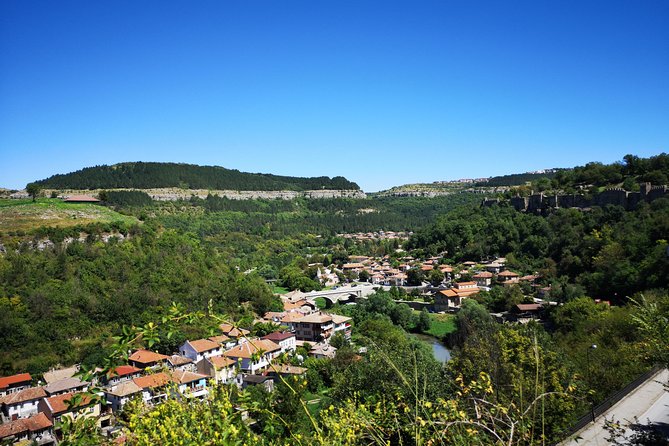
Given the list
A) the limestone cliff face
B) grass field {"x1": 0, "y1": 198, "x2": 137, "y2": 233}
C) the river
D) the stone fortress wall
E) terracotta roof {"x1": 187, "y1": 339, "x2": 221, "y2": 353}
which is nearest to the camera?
the river

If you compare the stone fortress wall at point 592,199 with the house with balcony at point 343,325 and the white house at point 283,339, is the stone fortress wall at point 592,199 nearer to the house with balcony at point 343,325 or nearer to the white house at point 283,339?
the house with balcony at point 343,325

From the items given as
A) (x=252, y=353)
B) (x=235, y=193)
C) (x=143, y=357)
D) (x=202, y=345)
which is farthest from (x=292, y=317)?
(x=235, y=193)

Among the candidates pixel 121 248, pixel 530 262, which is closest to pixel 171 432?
pixel 121 248

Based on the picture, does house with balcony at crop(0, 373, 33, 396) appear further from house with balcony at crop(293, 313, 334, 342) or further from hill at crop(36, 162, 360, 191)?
hill at crop(36, 162, 360, 191)

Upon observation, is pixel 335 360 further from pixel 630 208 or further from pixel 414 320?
pixel 630 208

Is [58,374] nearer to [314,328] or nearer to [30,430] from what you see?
[30,430]

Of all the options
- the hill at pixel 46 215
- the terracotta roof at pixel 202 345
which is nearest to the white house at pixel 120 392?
the terracotta roof at pixel 202 345

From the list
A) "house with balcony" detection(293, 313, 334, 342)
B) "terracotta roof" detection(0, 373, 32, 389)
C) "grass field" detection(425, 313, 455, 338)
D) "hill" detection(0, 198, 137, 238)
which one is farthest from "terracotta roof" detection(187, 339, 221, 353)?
"hill" detection(0, 198, 137, 238)
